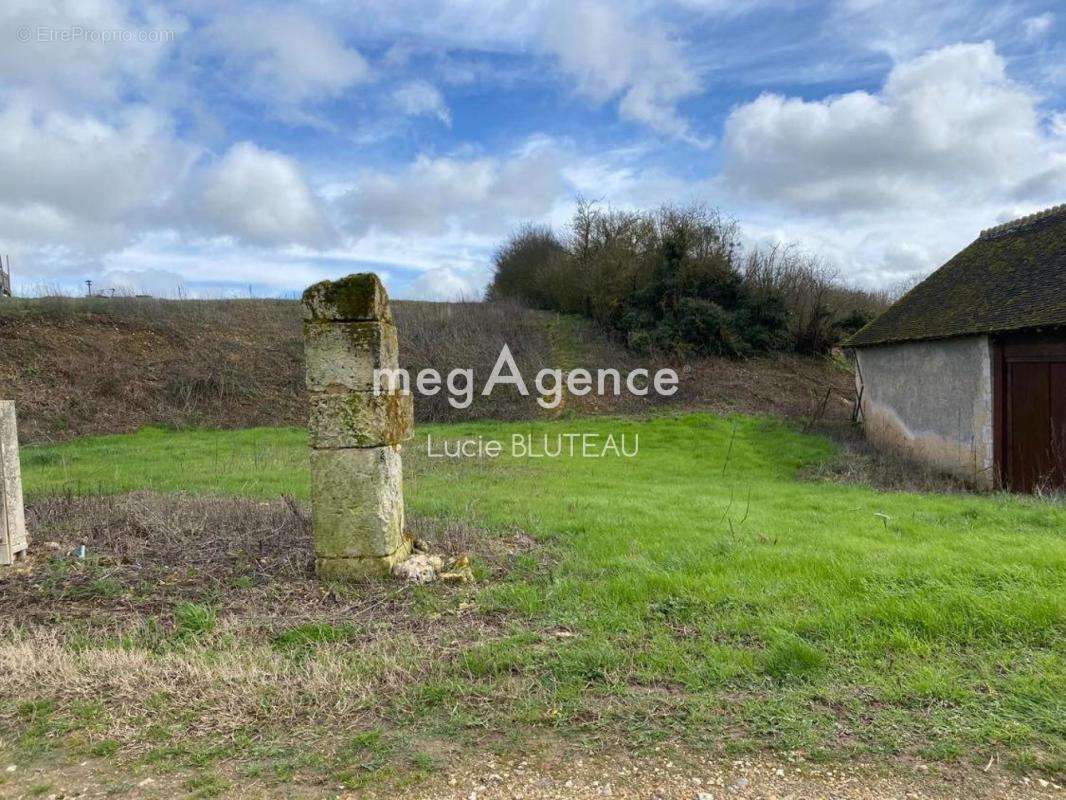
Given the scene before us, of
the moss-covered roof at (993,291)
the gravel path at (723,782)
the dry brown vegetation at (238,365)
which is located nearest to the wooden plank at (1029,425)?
the moss-covered roof at (993,291)

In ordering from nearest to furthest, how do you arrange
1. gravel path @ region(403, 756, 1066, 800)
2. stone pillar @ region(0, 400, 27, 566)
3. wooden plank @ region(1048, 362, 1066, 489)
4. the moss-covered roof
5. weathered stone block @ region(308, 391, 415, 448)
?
gravel path @ region(403, 756, 1066, 800), weathered stone block @ region(308, 391, 415, 448), stone pillar @ region(0, 400, 27, 566), wooden plank @ region(1048, 362, 1066, 489), the moss-covered roof

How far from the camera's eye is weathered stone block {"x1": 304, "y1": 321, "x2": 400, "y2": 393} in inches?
234

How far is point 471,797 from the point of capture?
2.94 meters

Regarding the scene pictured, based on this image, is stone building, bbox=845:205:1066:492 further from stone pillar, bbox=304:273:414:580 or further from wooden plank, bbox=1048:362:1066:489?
stone pillar, bbox=304:273:414:580

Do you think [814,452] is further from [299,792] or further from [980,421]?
[299,792]

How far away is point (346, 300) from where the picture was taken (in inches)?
235

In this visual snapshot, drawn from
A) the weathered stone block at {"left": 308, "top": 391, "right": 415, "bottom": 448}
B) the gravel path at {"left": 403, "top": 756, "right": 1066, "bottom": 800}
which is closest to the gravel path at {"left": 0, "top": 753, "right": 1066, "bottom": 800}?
the gravel path at {"left": 403, "top": 756, "right": 1066, "bottom": 800}

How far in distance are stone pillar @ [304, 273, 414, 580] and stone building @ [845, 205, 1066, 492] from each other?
1155 cm

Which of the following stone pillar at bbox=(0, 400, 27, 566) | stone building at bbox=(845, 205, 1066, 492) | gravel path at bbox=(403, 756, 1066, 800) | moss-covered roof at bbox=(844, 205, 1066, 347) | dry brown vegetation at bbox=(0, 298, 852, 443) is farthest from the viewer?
dry brown vegetation at bbox=(0, 298, 852, 443)

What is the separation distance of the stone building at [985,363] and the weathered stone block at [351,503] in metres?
11.6

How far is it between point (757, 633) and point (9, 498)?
6873 mm

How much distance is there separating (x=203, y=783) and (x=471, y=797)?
1.25 metres

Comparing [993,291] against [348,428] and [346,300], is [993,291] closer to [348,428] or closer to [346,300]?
[346,300]

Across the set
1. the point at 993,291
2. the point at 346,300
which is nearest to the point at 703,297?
the point at 993,291
